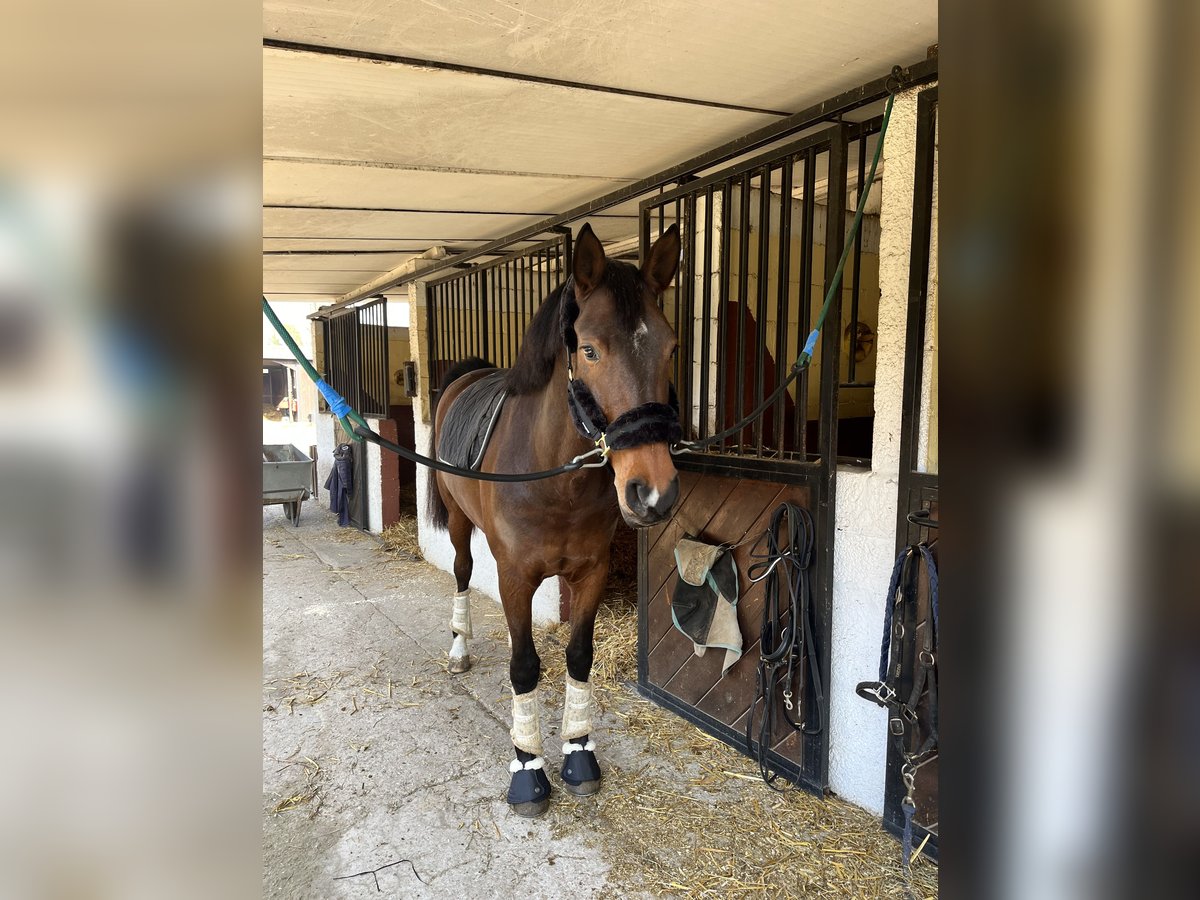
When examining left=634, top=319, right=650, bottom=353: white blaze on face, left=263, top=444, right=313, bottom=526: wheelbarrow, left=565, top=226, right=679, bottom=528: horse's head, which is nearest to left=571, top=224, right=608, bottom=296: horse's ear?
left=565, top=226, right=679, bottom=528: horse's head

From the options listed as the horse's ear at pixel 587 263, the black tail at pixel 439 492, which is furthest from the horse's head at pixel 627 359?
the black tail at pixel 439 492

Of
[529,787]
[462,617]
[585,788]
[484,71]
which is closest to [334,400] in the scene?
[484,71]

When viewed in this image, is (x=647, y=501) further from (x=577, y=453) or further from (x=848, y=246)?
(x=848, y=246)

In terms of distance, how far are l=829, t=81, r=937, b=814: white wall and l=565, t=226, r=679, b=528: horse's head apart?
2.05ft

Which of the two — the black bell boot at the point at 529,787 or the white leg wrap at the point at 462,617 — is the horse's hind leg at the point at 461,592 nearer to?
the white leg wrap at the point at 462,617

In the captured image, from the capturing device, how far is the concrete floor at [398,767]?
1774mm

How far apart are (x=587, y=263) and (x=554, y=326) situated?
1.11ft

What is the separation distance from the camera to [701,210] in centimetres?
281

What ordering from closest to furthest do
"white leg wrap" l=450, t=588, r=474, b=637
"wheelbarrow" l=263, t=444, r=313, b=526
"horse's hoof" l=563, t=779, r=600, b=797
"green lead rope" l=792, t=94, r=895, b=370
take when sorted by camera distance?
"green lead rope" l=792, t=94, r=895, b=370 → "horse's hoof" l=563, t=779, r=600, b=797 → "white leg wrap" l=450, t=588, r=474, b=637 → "wheelbarrow" l=263, t=444, r=313, b=526

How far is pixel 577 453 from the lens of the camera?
6.60 ft

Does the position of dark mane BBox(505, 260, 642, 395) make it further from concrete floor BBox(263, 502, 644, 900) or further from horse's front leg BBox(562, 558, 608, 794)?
concrete floor BBox(263, 502, 644, 900)

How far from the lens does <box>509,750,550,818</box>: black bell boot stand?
6.64ft
